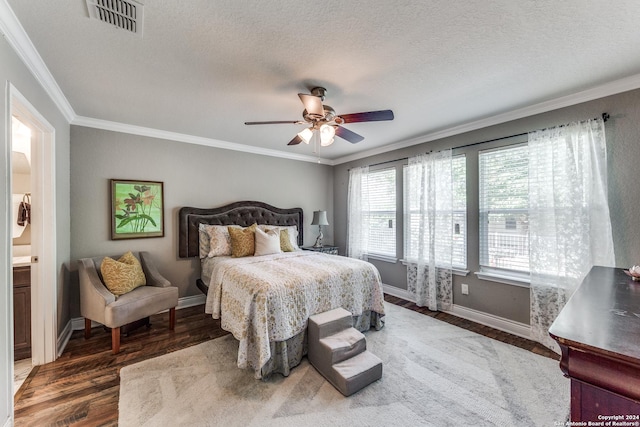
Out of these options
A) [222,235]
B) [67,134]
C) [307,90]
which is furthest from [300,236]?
[67,134]

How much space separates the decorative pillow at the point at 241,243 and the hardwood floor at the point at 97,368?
0.91m

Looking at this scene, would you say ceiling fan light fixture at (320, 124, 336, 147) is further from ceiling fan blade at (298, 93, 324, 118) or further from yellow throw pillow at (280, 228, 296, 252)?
yellow throw pillow at (280, 228, 296, 252)

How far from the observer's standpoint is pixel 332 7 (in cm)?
145

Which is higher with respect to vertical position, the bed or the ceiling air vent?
the ceiling air vent

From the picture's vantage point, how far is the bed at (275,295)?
217cm

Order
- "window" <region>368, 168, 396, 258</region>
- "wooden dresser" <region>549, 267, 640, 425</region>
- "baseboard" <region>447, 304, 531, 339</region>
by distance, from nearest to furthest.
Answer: "wooden dresser" <region>549, 267, 640, 425</region>, "baseboard" <region>447, 304, 531, 339</region>, "window" <region>368, 168, 396, 258</region>

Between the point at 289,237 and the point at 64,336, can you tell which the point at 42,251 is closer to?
the point at 64,336

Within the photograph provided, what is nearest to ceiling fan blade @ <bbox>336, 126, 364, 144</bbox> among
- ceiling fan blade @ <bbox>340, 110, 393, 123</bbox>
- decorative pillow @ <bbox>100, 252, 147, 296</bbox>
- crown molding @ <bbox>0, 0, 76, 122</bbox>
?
ceiling fan blade @ <bbox>340, 110, 393, 123</bbox>

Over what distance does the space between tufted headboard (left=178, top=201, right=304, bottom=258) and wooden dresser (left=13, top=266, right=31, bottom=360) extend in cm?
149

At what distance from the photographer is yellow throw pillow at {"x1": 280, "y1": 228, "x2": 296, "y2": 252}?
398cm

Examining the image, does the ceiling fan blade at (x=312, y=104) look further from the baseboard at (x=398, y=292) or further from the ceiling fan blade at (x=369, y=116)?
the baseboard at (x=398, y=292)

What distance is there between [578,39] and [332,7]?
169 cm

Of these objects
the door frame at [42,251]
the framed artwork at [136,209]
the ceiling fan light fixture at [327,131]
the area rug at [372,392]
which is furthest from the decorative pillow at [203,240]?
the ceiling fan light fixture at [327,131]

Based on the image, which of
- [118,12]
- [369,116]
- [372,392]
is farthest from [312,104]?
[372,392]
